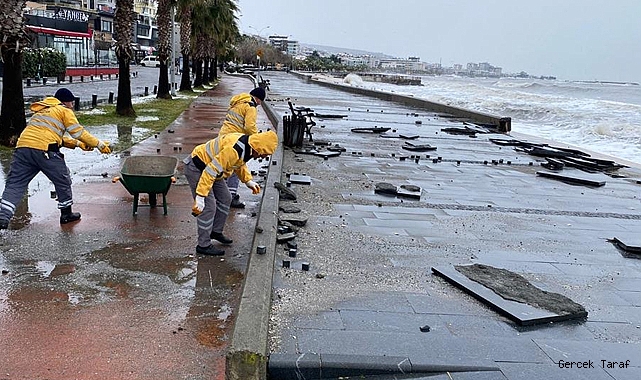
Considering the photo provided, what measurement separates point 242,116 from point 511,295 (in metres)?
4.31

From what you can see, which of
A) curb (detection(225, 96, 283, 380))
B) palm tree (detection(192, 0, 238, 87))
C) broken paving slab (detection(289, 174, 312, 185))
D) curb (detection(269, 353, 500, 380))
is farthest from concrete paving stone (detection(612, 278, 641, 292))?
palm tree (detection(192, 0, 238, 87))

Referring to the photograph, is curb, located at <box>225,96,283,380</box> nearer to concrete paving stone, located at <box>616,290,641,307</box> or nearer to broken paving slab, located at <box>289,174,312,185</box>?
concrete paving stone, located at <box>616,290,641,307</box>

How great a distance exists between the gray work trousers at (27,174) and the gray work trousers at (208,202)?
1.78m

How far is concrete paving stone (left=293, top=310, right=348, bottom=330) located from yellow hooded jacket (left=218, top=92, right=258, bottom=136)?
3801mm

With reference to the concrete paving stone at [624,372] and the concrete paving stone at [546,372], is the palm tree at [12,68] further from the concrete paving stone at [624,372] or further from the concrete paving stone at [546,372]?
the concrete paving stone at [624,372]

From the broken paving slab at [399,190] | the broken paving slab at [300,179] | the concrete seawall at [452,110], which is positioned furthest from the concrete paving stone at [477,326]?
the concrete seawall at [452,110]

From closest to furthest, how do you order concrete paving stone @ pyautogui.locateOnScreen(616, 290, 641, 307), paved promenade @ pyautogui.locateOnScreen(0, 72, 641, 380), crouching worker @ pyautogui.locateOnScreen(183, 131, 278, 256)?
paved promenade @ pyautogui.locateOnScreen(0, 72, 641, 380), concrete paving stone @ pyautogui.locateOnScreen(616, 290, 641, 307), crouching worker @ pyautogui.locateOnScreen(183, 131, 278, 256)

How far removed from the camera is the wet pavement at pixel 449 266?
4.24 metres

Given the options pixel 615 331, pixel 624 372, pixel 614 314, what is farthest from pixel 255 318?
pixel 614 314

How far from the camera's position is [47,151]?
7.01 m

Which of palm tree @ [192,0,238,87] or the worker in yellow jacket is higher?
palm tree @ [192,0,238,87]

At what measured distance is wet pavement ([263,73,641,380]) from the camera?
4.24m

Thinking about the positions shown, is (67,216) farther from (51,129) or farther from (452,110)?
(452,110)

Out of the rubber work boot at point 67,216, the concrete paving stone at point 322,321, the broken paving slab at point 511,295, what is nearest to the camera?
the concrete paving stone at point 322,321
